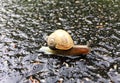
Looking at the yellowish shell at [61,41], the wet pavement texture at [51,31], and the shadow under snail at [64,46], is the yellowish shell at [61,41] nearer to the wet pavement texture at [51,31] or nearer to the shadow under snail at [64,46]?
the shadow under snail at [64,46]

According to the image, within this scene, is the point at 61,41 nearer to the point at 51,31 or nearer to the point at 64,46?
the point at 64,46

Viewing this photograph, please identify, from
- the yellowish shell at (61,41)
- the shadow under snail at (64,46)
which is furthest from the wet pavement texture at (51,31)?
the yellowish shell at (61,41)

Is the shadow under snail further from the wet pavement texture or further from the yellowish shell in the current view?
the wet pavement texture

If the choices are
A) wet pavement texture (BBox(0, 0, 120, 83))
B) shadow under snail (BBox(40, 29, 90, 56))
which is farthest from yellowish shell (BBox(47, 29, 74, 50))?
wet pavement texture (BBox(0, 0, 120, 83))

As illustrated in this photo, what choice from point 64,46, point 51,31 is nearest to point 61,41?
point 64,46

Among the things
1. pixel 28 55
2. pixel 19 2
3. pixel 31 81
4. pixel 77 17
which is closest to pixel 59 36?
pixel 28 55

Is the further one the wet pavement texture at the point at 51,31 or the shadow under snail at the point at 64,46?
the shadow under snail at the point at 64,46
